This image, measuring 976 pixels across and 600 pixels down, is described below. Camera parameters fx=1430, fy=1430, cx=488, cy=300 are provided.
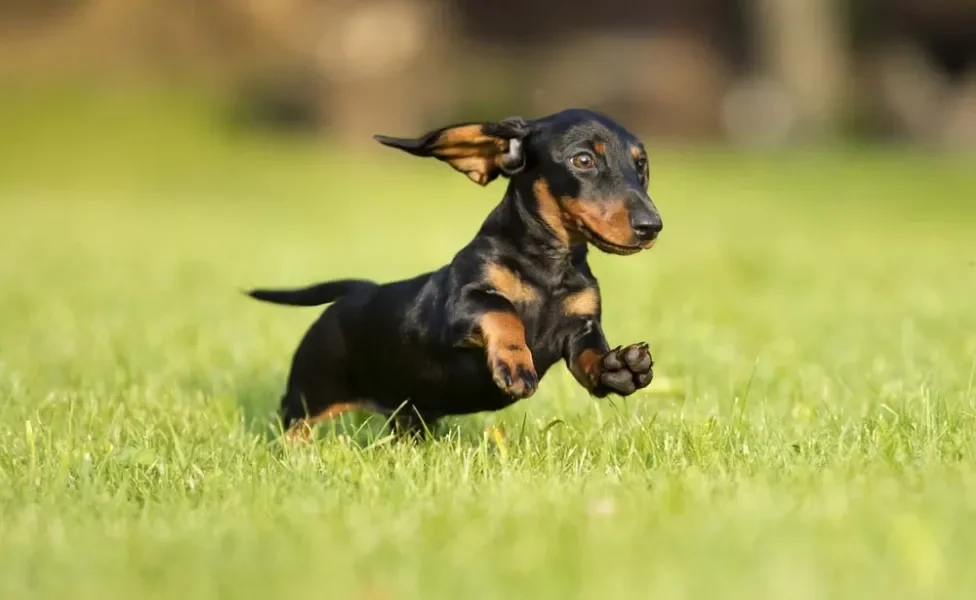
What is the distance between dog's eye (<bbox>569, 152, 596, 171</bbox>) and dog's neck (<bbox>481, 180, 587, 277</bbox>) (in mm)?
175

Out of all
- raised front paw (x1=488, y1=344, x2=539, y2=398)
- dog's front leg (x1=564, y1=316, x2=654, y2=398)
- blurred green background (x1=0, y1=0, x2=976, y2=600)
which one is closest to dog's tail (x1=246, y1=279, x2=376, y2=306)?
blurred green background (x1=0, y1=0, x2=976, y2=600)

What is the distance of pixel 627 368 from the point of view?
388 centimetres

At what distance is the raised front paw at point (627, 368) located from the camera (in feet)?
12.6

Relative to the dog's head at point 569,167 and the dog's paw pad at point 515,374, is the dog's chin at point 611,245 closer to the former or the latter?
the dog's head at point 569,167

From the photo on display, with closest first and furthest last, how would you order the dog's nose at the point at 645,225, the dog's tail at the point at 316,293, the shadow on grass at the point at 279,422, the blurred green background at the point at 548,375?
the blurred green background at the point at 548,375 < the dog's nose at the point at 645,225 < the shadow on grass at the point at 279,422 < the dog's tail at the point at 316,293

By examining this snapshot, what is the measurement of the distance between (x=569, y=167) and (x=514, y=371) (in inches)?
27.8

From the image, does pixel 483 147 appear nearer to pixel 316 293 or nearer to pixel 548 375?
pixel 316 293

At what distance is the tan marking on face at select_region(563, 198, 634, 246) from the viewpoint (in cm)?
397

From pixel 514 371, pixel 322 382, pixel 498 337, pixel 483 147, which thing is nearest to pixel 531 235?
pixel 483 147

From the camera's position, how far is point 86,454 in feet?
12.8

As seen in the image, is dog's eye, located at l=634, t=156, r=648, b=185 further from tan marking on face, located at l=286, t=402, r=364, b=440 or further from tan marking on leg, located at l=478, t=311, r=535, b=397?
tan marking on face, located at l=286, t=402, r=364, b=440

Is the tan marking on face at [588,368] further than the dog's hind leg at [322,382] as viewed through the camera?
No

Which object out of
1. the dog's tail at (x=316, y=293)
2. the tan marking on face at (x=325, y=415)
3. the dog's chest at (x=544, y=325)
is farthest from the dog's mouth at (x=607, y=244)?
the tan marking on face at (x=325, y=415)

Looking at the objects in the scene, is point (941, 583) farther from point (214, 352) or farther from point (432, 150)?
point (214, 352)
